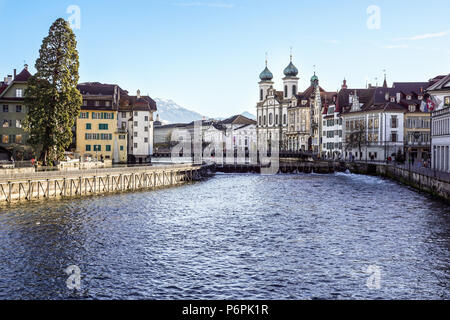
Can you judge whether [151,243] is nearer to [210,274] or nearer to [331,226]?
[210,274]

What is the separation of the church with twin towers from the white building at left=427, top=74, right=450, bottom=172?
74662 mm

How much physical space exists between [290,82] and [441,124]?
127582mm

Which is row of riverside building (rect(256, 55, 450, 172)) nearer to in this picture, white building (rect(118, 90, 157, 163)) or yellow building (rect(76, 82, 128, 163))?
white building (rect(118, 90, 157, 163))

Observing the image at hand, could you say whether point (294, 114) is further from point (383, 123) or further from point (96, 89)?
point (96, 89)

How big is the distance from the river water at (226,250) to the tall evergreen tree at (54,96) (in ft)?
40.3

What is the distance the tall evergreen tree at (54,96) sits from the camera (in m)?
59.8

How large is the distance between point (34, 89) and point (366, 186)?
44.6 meters

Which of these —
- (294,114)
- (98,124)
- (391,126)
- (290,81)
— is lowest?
(391,126)

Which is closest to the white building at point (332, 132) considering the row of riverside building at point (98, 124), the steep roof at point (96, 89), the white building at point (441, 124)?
the row of riverside building at point (98, 124)

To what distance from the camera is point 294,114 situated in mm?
173000

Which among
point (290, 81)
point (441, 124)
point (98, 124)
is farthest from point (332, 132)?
point (441, 124)

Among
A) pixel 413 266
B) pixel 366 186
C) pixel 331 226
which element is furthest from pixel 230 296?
pixel 366 186

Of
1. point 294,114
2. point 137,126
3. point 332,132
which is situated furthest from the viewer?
point 294,114

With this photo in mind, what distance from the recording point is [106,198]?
179 ft
